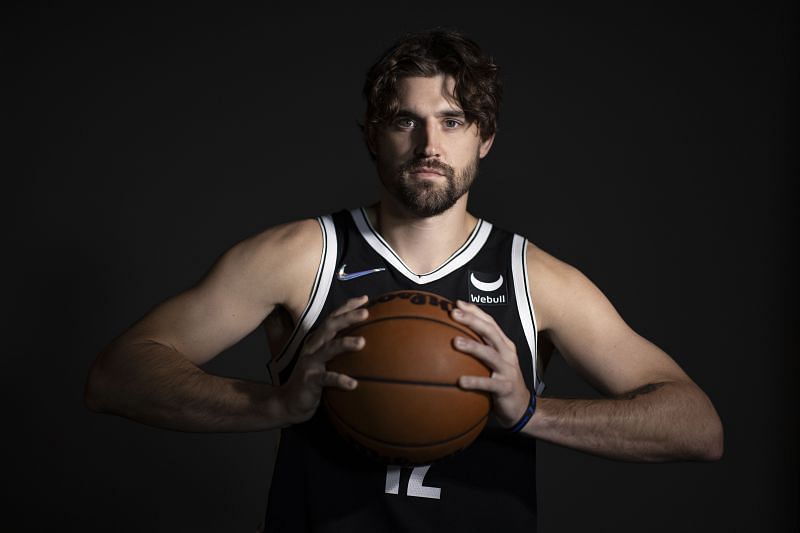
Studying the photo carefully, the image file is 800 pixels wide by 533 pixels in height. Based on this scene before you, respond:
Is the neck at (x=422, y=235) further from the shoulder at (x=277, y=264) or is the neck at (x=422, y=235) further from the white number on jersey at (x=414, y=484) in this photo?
the white number on jersey at (x=414, y=484)

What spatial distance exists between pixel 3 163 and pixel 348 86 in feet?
4.86

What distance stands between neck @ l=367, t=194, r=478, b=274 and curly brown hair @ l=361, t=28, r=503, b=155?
236 millimetres

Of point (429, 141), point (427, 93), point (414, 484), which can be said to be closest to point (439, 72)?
point (427, 93)

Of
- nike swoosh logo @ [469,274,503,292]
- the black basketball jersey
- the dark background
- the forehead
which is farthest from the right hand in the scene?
the dark background

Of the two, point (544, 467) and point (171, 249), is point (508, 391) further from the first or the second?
point (171, 249)

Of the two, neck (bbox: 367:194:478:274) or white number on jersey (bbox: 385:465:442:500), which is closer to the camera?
white number on jersey (bbox: 385:465:442:500)

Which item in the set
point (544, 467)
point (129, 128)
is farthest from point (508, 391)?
point (129, 128)

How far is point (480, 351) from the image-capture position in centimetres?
170

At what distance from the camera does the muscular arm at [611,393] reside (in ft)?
6.57

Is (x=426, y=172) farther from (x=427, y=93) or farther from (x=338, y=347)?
(x=338, y=347)

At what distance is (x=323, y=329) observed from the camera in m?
1.74

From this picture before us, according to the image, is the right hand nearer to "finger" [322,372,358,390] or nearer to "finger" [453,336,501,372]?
"finger" [322,372,358,390]

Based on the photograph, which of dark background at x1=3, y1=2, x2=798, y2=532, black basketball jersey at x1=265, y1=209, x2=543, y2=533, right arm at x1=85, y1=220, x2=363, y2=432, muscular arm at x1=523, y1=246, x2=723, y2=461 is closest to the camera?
right arm at x1=85, y1=220, x2=363, y2=432

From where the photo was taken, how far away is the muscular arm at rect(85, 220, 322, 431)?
200 centimetres
